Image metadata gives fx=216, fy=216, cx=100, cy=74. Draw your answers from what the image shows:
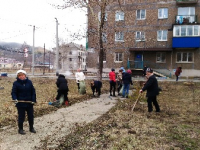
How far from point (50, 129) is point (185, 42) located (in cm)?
2615

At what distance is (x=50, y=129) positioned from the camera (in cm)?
584

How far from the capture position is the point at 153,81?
8055 millimetres

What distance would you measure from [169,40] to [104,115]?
25209 millimetres

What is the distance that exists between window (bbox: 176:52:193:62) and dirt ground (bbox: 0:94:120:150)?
951 inches

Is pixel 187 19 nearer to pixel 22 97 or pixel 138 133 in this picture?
pixel 138 133

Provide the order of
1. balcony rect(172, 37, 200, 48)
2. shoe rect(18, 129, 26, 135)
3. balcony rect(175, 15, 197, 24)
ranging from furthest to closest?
balcony rect(175, 15, 197, 24) < balcony rect(172, 37, 200, 48) < shoe rect(18, 129, 26, 135)

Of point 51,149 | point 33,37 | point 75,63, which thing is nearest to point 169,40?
point 33,37

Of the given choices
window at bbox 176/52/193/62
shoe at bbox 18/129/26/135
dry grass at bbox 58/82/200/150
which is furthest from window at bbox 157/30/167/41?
shoe at bbox 18/129/26/135

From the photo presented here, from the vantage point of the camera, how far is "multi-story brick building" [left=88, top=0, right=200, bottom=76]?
28.5 meters

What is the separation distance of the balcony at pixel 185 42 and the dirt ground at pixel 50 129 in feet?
74.7

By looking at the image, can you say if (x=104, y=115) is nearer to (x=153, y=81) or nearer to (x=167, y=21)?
(x=153, y=81)

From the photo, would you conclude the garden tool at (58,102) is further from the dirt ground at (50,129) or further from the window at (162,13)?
the window at (162,13)

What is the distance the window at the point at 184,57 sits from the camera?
97.0 feet

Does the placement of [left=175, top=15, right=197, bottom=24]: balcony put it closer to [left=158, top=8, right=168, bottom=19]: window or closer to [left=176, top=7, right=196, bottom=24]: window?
[left=176, top=7, right=196, bottom=24]: window
